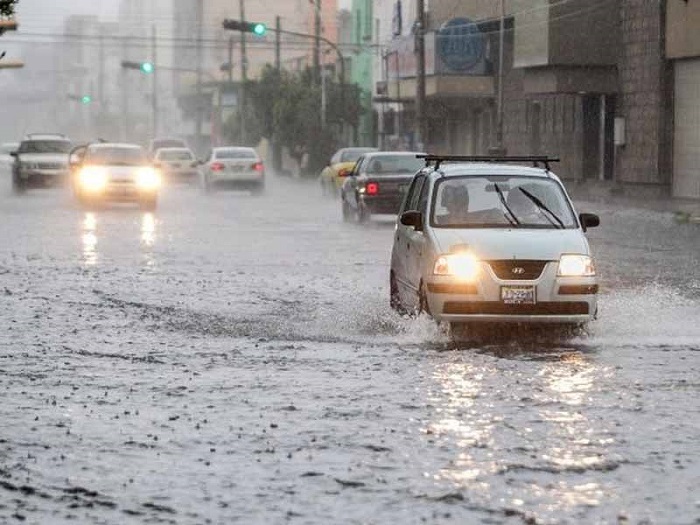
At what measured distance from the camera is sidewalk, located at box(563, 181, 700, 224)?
1747 inches

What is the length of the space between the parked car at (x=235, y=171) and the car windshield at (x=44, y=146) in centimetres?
449

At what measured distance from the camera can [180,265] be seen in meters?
25.7

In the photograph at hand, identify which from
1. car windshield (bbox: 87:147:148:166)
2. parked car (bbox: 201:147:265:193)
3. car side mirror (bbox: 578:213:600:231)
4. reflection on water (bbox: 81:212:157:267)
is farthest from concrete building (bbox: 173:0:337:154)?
car side mirror (bbox: 578:213:600:231)

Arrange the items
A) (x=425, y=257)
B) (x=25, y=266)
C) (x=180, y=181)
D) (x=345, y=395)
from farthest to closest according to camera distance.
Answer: (x=180, y=181), (x=25, y=266), (x=425, y=257), (x=345, y=395)

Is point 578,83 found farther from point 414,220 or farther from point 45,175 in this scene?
point 414,220

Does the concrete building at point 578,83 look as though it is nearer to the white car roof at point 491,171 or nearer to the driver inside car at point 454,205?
the white car roof at point 491,171

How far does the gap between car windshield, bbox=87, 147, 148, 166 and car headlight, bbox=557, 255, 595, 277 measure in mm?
31060

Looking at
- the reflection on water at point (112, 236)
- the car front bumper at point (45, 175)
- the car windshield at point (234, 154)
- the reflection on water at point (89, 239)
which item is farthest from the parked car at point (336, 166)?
the reflection on water at point (89, 239)

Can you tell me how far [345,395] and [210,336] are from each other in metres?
4.12

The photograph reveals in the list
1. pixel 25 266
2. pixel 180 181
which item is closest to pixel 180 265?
pixel 25 266

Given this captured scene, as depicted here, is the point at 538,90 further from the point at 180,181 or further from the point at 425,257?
the point at 425,257

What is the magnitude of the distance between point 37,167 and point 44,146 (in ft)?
6.23

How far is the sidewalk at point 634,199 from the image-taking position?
44381mm

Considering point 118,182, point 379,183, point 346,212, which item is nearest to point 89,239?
point 379,183
